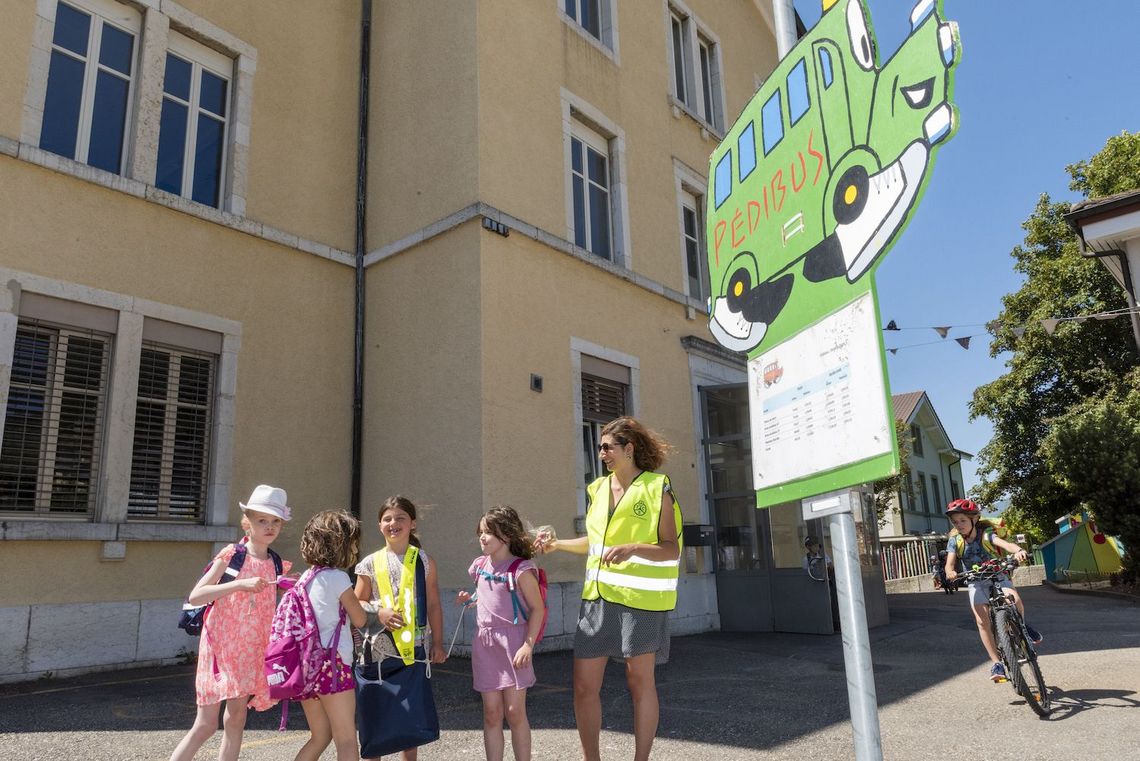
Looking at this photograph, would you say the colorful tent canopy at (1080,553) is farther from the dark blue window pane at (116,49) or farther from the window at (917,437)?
the dark blue window pane at (116,49)

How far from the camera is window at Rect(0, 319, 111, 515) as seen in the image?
24.1 ft

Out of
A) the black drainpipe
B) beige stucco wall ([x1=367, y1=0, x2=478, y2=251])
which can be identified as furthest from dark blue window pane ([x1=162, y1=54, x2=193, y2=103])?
beige stucco wall ([x1=367, y1=0, x2=478, y2=251])

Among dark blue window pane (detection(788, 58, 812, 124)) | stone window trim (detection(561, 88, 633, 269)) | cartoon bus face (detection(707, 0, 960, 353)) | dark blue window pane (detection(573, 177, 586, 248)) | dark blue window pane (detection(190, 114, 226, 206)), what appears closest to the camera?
cartoon bus face (detection(707, 0, 960, 353))

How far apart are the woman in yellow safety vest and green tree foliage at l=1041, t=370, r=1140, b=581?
46.0 feet

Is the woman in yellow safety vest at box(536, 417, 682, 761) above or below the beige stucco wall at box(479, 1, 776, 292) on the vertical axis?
below

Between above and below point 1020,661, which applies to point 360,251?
above

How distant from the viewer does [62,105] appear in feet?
27.0

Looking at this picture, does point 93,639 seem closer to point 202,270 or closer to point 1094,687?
point 202,270

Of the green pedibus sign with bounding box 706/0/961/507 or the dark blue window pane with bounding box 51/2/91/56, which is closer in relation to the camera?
the green pedibus sign with bounding box 706/0/961/507

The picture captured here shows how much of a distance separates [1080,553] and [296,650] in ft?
76.5

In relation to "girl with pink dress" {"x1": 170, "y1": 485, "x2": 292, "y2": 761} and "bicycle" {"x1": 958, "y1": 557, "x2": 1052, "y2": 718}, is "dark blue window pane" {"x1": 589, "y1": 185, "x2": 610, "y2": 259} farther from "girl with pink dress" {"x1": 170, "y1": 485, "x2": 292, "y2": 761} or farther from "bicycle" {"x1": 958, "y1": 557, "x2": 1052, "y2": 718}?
"girl with pink dress" {"x1": 170, "y1": 485, "x2": 292, "y2": 761}

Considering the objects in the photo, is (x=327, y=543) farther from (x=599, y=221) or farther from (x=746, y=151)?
(x=599, y=221)

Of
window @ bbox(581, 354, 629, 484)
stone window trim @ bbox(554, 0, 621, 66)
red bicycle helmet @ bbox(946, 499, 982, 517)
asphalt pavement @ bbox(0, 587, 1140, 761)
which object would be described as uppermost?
stone window trim @ bbox(554, 0, 621, 66)

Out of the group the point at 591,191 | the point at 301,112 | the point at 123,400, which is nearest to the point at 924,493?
the point at 591,191
